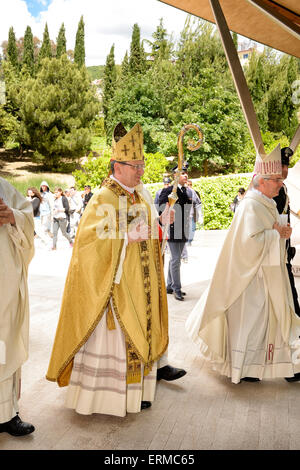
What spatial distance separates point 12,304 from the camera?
2.81 metres

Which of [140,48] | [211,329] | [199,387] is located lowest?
[199,387]

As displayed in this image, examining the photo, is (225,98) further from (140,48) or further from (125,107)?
(140,48)

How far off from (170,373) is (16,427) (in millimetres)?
1340

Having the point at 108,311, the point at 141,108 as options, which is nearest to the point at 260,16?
the point at 108,311

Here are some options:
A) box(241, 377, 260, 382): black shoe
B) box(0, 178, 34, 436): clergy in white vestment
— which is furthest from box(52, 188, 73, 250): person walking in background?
box(0, 178, 34, 436): clergy in white vestment

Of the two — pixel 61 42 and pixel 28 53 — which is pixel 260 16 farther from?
pixel 61 42

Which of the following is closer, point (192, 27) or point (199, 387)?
point (199, 387)

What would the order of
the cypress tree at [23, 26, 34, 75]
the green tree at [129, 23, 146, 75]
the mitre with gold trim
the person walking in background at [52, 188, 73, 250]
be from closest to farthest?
the mitre with gold trim
the person walking in background at [52, 188, 73, 250]
the cypress tree at [23, 26, 34, 75]
the green tree at [129, 23, 146, 75]

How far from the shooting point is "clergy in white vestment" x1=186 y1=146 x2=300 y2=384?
3623 millimetres

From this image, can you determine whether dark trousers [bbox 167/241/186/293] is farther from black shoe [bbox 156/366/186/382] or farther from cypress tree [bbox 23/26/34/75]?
cypress tree [bbox 23/26/34/75]

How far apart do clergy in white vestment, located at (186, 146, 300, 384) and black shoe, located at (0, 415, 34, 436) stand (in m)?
1.61

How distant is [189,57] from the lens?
29188mm
